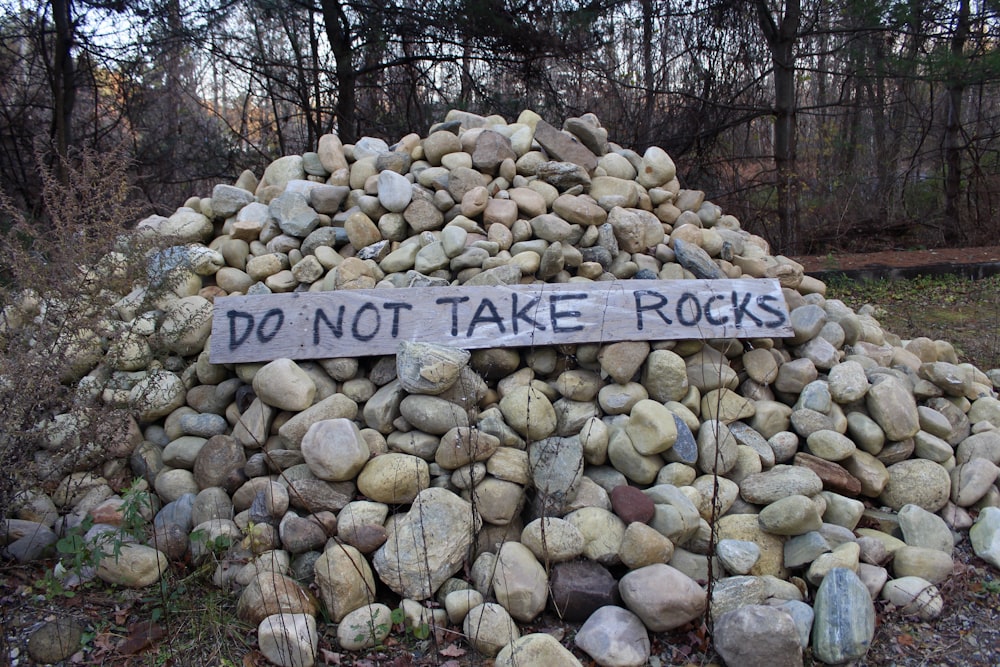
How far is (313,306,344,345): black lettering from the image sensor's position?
3.20 m

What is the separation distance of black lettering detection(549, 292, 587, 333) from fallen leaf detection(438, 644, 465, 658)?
1353 millimetres

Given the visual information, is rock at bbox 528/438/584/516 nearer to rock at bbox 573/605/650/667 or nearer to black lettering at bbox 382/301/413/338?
rock at bbox 573/605/650/667

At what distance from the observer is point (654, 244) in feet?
12.9

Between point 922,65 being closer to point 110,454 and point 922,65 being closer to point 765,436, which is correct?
point 765,436

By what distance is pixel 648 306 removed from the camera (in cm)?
334

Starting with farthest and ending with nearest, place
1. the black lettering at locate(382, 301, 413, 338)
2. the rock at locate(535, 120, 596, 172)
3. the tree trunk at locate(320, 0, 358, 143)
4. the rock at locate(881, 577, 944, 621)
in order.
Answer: the tree trunk at locate(320, 0, 358, 143)
the rock at locate(535, 120, 596, 172)
the black lettering at locate(382, 301, 413, 338)
the rock at locate(881, 577, 944, 621)

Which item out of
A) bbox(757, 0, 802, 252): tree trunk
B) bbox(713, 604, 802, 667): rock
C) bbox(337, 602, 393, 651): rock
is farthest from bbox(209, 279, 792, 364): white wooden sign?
bbox(757, 0, 802, 252): tree trunk

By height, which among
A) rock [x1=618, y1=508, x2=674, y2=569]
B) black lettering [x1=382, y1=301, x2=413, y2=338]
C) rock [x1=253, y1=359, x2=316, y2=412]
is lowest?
rock [x1=618, y1=508, x2=674, y2=569]

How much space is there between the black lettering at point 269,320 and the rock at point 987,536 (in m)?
2.90

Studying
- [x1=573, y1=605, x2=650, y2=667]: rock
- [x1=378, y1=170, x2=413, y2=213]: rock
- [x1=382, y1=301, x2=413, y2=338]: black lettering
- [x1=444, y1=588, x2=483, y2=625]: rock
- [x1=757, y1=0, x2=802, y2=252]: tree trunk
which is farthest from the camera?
[x1=757, y1=0, x2=802, y2=252]: tree trunk

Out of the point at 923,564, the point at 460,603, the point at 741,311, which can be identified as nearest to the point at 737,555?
the point at 923,564

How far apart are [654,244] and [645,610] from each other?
6.70 feet

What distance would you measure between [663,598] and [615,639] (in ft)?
0.64

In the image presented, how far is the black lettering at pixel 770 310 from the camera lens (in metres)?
3.46
